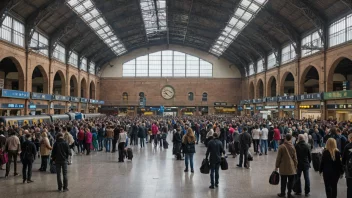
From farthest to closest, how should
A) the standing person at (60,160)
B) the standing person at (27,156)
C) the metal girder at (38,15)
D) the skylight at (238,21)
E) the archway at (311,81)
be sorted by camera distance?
1. the archway at (311,81)
2. the skylight at (238,21)
3. the metal girder at (38,15)
4. the standing person at (27,156)
5. the standing person at (60,160)

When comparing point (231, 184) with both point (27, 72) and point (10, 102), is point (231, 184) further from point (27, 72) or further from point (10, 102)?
point (27, 72)

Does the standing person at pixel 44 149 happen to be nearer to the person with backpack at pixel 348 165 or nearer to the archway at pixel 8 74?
the person with backpack at pixel 348 165

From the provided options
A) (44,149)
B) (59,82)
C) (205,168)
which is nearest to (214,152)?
(205,168)

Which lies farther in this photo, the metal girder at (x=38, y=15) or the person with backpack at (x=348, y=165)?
the metal girder at (x=38, y=15)

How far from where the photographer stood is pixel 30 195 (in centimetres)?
734

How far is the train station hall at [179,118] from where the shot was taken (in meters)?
7.88

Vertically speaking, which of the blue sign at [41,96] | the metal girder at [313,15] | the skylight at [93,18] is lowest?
the blue sign at [41,96]

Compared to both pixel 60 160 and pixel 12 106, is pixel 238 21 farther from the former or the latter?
pixel 60 160

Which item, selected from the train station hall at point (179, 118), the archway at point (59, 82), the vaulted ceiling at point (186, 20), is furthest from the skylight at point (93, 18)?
the archway at point (59, 82)

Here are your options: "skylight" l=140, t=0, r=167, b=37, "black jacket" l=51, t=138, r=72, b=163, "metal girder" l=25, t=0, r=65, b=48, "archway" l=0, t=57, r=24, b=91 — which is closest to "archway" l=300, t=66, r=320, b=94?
"skylight" l=140, t=0, r=167, b=37

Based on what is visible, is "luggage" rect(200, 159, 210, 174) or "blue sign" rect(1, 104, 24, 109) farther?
"blue sign" rect(1, 104, 24, 109)

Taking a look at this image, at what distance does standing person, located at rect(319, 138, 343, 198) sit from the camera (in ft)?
20.7

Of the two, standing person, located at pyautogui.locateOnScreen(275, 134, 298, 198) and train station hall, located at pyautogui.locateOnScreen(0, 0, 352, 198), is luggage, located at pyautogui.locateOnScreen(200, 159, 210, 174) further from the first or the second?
standing person, located at pyautogui.locateOnScreen(275, 134, 298, 198)

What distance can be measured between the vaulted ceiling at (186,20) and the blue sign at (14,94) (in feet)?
20.0
